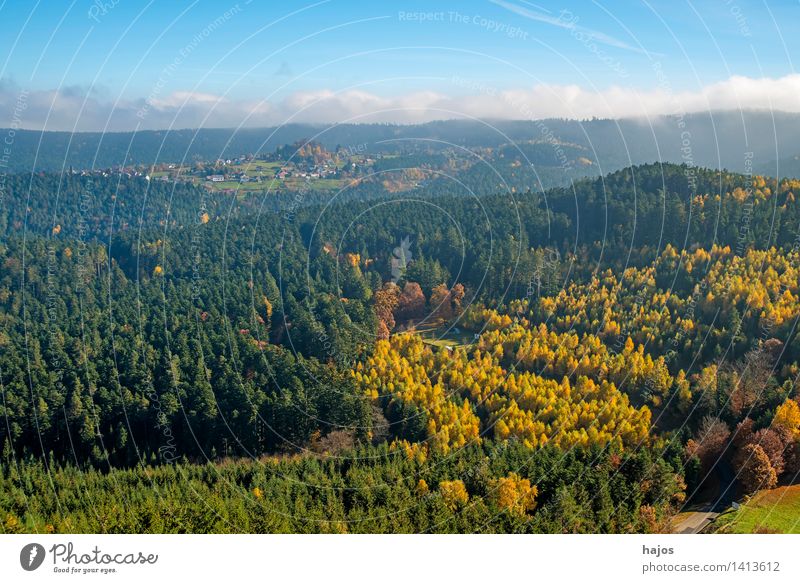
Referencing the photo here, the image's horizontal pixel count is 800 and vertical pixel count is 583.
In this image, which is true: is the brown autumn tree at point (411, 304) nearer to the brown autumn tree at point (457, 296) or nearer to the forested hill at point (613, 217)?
the brown autumn tree at point (457, 296)

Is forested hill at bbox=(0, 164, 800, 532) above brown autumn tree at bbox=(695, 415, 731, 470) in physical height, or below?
above

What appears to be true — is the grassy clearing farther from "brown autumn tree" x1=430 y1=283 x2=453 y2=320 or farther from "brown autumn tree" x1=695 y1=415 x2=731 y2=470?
"brown autumn tree" x1=430 y1=283 x2=453 y2=320

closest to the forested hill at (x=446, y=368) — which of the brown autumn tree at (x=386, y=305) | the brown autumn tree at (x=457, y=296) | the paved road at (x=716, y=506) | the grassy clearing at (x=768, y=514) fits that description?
the brown autumn tree at (x=386, y=305)

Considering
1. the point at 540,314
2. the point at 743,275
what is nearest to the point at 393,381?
the point at 540,314

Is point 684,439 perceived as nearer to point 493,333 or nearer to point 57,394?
point 493,333

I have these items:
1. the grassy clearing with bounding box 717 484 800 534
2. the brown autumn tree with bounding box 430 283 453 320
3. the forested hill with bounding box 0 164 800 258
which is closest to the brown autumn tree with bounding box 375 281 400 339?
the brown autumn tree with bounding box 430 283 453 320

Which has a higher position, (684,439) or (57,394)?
(57,394)
